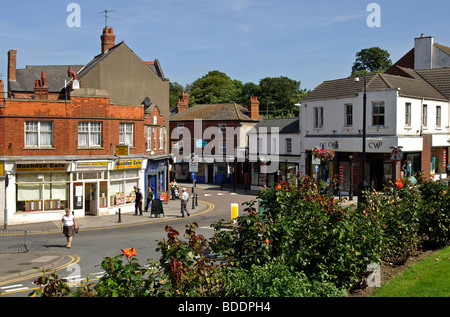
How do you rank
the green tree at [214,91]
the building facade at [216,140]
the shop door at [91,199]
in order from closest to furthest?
the shop door at [91,199] < the building facade at [216,140] < the green tree at [214,91]

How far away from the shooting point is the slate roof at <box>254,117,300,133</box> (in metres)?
45.2

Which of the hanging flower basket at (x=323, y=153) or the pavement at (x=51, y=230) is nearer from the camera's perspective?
the pavement at (x=51, y=230)

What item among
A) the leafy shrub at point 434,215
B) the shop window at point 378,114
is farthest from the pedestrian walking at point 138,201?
the leafy shrub at point 434,215

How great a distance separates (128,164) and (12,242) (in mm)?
11150

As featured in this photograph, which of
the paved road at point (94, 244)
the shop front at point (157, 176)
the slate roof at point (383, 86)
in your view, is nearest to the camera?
the paved road at point (94, 244)

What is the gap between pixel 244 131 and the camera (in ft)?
185

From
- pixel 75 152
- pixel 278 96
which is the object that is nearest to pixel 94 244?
pixel 75 152

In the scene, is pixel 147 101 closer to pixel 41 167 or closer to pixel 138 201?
pixel 138 201

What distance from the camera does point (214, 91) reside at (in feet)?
302

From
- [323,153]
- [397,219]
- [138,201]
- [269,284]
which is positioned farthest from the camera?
[323,153]

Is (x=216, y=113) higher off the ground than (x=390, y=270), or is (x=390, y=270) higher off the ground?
(x=216, y=113)

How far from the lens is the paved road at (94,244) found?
49.3ft

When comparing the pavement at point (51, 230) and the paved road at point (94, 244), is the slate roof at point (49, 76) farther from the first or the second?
the paved road at point (94, 244)

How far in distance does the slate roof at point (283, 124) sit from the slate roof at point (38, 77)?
67.3 ft
